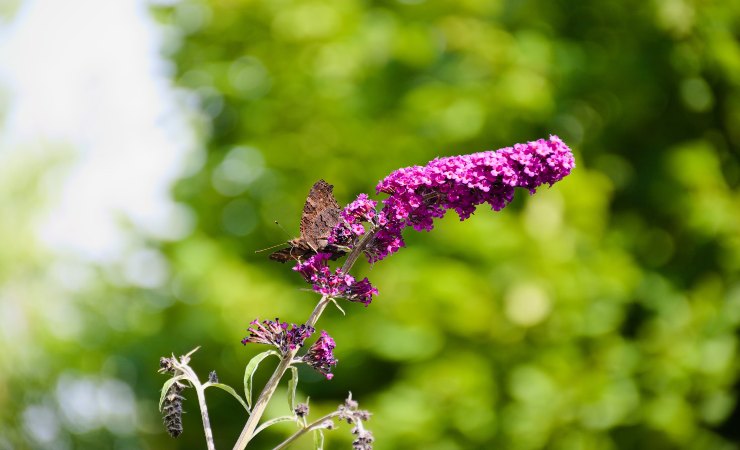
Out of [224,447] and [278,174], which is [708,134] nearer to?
[278,174]

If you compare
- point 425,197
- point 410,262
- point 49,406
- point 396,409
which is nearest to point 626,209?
point 410,262

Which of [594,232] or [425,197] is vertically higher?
[594,232]

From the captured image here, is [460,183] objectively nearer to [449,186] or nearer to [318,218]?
[449,186]

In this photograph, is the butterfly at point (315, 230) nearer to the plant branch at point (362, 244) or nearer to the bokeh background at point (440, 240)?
the plant branch at point (362, 244)

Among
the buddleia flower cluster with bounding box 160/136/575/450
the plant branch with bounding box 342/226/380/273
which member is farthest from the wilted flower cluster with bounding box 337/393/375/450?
the plant branch with bounding box 342/226/380/273

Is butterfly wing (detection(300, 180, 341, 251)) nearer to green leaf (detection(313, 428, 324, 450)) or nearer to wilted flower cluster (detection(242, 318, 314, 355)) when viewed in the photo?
wilted flower cluster (detection(242, 318, 314, 355))

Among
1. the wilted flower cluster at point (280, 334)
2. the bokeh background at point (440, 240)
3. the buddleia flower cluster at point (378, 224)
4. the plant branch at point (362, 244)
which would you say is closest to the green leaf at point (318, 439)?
the buddleia flower cluster at point (378, 224)

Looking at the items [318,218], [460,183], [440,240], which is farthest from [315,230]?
[440,240]
